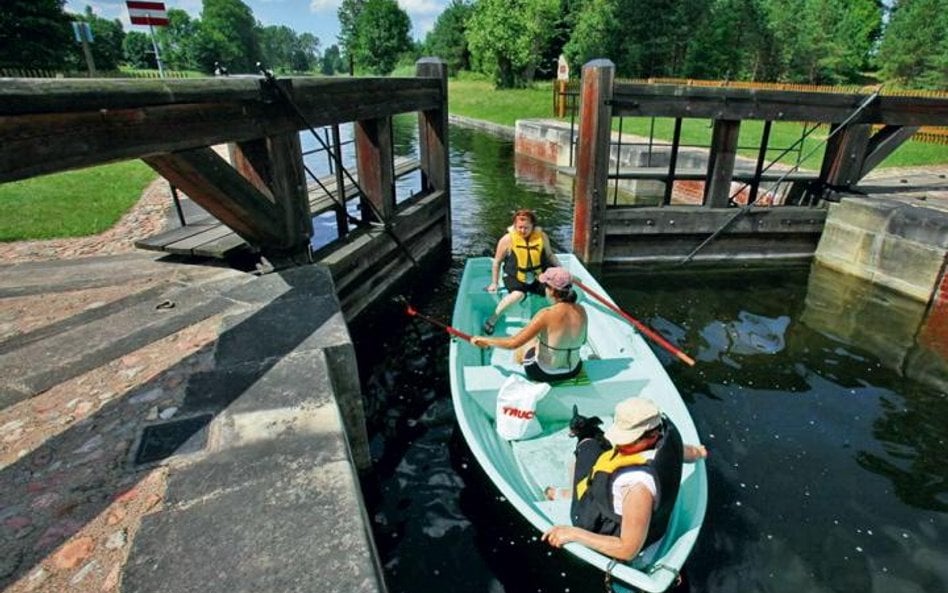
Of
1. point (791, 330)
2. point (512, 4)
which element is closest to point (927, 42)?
point (512, 4)

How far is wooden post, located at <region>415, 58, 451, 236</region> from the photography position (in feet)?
30.2

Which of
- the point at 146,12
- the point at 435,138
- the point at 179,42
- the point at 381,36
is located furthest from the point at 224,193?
the point at 179,42

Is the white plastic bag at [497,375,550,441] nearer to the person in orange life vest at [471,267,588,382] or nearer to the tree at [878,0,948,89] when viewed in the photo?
the person in orange life vest at [471,267,588,382]

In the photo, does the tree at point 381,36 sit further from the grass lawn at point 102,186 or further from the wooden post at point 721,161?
the wooden post at point 721,161

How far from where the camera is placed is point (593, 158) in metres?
8.44

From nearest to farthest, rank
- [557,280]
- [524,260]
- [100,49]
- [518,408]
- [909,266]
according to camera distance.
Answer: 1. [518,408]
2. [557,280]
3. [524,260]
4. [909,266]
5. [100,49]

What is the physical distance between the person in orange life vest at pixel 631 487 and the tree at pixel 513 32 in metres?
41.4

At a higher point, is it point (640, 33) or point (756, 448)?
point (640, 33)

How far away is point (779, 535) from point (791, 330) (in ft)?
13.9

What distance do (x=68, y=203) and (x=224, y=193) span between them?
867 cm

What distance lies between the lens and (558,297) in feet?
14.6

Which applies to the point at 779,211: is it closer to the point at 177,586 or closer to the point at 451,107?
the point at 177,586

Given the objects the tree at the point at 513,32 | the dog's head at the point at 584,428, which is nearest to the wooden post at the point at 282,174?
the dog's head at the point at 584,428

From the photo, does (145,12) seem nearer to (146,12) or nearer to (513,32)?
(146,12)
